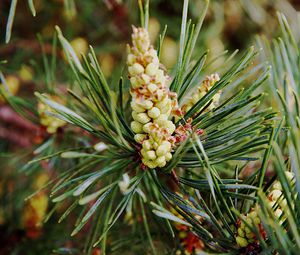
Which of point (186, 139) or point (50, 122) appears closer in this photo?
point (186, 139)

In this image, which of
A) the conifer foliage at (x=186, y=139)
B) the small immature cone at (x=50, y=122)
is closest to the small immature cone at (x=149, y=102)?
the conifer foliage at (x=186, y=139)

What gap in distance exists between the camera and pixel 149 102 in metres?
0.39

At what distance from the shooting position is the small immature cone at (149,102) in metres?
0.37

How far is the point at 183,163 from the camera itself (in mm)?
438

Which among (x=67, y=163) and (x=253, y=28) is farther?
(x=253, y=28)

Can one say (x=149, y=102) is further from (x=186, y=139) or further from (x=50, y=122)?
(x=50, y=122)

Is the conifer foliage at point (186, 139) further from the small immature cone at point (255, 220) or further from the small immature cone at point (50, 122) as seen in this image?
the small immature cone at point (50, 122)

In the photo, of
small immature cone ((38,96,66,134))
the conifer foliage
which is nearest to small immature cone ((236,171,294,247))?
the conifer foliage

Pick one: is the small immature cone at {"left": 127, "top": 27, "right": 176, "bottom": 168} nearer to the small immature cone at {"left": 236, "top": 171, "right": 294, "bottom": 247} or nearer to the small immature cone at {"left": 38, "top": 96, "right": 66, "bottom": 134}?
the small immature cone at {"left": 236, "top": 171, "right": 294, "bottom": 247}

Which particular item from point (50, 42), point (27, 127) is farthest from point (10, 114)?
point (50, 42)

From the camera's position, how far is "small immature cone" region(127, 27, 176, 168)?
1.22 feet

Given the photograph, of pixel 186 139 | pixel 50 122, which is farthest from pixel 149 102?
pixel 50 122

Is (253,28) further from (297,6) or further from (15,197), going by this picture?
(15,197)

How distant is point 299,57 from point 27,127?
46cm
